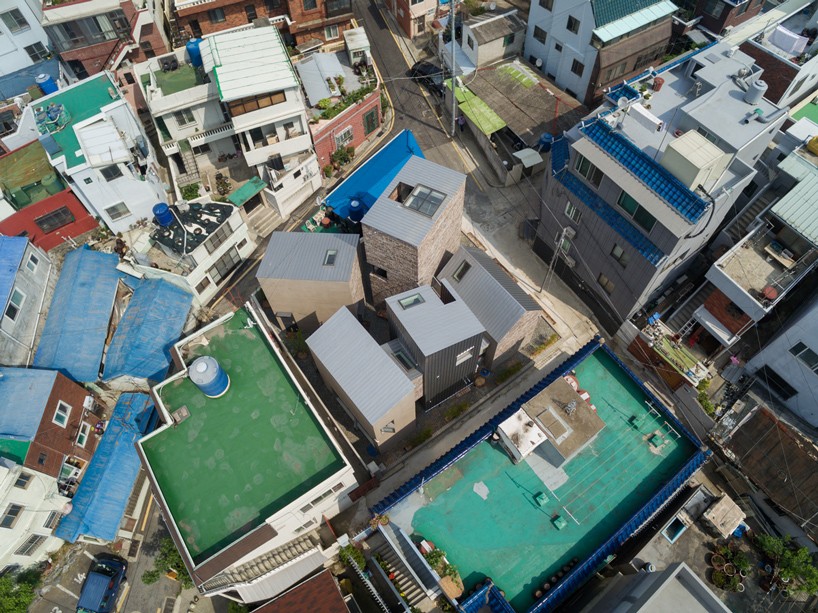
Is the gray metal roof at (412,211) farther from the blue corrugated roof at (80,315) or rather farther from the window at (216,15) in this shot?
the window at (216,15)

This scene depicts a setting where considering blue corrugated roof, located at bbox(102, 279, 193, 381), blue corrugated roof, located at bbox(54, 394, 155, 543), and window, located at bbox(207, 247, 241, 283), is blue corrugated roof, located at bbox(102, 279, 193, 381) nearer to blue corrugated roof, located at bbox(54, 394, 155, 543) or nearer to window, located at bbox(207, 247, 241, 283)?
blue corrugated roof, located at bbox(54, 394, 155, 543)

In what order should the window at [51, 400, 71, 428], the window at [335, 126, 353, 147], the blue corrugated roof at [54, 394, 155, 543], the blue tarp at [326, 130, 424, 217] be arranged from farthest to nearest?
the window at [335, 126, 353, 147]
the blue tarp at [326, 130, 424, 217]
the window at [51, 400, 71, 428]
the blue corrugated roof at [54, 394, 155, 543]

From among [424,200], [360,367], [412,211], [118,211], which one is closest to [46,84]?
[118,211]

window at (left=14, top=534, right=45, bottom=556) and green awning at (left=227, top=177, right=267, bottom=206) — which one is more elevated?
green awning at (left=227, top=177, right=267, bottom=206)

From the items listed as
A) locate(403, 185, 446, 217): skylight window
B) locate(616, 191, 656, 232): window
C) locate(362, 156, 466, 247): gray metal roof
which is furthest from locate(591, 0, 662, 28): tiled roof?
locate(403, 185, 446, 217): skylight window

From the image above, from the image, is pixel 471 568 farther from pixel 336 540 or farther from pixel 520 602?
pixel 336 540

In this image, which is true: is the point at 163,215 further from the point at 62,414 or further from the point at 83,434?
the point at 83,434

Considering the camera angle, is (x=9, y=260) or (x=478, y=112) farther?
(x=478, y=112)
